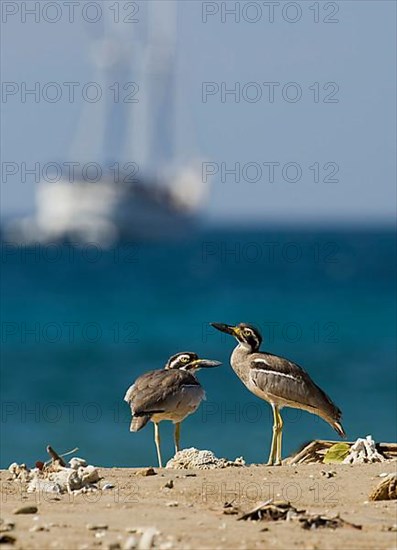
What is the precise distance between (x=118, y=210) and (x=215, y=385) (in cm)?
7475

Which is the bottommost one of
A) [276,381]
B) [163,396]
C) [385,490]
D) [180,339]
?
[385,490]

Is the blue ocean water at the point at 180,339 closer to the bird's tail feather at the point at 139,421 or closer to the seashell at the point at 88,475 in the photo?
the bird's tail feather at the point at 139,421

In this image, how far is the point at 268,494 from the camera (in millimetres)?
8562

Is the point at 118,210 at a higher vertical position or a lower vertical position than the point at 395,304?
higher

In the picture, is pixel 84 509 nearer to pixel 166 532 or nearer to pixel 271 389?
pixel 166 532

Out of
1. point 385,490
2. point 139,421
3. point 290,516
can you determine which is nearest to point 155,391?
point 139,421

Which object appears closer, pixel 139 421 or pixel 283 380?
pixel 139 421

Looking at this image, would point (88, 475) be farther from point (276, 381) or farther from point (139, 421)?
point (276, 381)

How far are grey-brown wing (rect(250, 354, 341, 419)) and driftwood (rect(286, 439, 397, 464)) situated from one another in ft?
2.43

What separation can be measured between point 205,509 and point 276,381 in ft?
11.2

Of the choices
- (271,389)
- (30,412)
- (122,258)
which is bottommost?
(271,389)

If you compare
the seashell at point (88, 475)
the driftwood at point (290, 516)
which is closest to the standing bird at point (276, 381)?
the seashell at point (88, 475)

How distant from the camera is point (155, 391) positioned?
11141mm

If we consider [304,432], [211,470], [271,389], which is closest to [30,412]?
[304,432]
